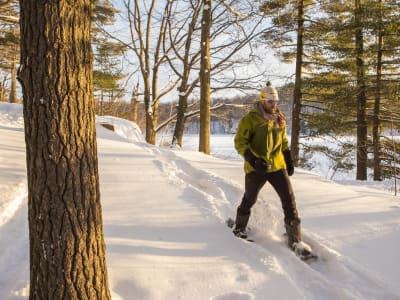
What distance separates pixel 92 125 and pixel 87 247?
85 cm

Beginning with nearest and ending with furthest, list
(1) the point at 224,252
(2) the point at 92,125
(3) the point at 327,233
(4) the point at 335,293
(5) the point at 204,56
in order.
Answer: (2) the point at 92,125 < (4) the point at 335,293 < (1) the point at 224,252 < (3) the point at 327,233 < (5) the point at 204,56

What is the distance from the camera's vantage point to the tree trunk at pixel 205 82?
1008 centimetres

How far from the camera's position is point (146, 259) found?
313 cm

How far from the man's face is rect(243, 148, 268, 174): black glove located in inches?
20.7

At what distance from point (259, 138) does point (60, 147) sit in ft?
A: 7.25

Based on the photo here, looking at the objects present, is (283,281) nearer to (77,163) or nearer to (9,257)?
(77,163)

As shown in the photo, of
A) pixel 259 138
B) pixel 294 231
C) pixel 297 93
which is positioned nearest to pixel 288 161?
pixel 259 138

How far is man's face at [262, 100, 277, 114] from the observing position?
11.9 ft

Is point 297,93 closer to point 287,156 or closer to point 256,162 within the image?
point 287,156

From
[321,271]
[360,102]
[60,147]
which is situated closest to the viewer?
[60,147]

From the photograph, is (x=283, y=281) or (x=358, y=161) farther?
(x=358, y=161)

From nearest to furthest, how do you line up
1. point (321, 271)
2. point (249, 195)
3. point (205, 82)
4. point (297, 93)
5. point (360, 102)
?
point (321, 271) < point (249, 195) < point (205, 82) < point (360, 102) < point (297, 93)

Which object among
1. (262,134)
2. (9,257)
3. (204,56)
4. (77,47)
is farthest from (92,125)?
(204,56)

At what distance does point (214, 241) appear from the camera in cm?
366
